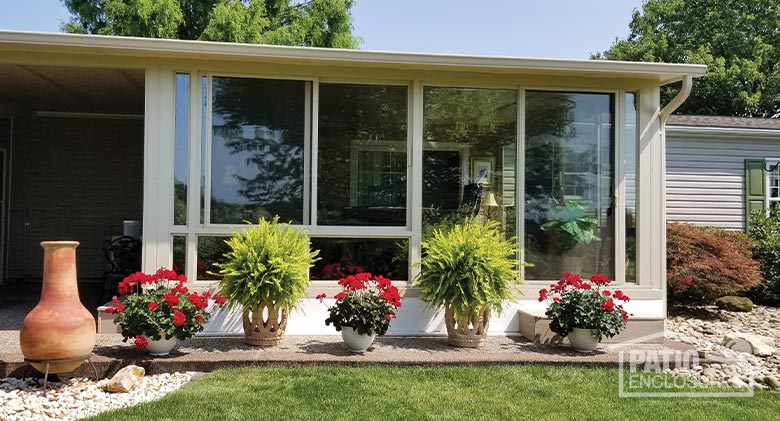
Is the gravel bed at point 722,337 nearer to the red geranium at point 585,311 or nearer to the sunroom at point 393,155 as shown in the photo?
the red geranium at point 585,311

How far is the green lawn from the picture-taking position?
354cm

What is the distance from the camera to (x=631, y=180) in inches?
226

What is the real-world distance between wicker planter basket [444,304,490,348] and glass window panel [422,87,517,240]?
3.15 ft

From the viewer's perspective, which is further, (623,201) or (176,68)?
(623,201)

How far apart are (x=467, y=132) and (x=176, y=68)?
2.62 m

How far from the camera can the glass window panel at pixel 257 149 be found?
5.29m

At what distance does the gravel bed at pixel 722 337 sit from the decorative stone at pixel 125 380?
3.85m

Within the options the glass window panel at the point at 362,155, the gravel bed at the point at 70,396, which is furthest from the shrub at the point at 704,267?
the gravel bed at the point at 70,396

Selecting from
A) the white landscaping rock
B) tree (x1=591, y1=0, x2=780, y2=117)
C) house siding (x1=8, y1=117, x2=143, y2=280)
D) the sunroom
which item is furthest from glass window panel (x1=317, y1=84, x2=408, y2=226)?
tree (x1=591, y1=0, x2=780, y2=117)

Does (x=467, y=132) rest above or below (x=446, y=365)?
above

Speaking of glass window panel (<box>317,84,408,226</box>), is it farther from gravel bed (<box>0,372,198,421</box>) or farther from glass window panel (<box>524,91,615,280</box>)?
gravel bed (<box>0,372,198,421</box>)

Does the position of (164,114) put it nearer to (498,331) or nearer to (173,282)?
(173,282)

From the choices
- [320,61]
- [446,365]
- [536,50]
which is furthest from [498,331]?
[536,50]

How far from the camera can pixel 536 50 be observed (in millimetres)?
15898
